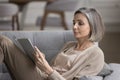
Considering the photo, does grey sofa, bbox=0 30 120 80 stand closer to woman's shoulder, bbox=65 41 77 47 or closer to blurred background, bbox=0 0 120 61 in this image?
woman's shoulder, bbox=65 41 77 47

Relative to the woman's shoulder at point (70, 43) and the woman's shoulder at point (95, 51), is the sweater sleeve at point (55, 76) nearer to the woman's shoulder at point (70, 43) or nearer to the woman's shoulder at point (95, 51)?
the woman's shoulder at point (95, 51)

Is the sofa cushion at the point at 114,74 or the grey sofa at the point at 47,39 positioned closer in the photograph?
the sofa cushion at the point at 114,74

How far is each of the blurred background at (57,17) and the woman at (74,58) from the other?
2.00 meters

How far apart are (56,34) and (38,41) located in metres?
0.15

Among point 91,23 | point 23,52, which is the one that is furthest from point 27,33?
point 91,23

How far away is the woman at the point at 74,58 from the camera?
1823 mm

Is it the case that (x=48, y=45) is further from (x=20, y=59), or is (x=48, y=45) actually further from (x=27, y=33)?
(x=20, y=59)

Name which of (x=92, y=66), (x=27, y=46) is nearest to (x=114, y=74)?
(x=92, y=66)

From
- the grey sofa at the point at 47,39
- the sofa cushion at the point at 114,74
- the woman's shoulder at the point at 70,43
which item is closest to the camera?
the sofa cushion at the point at 114,74

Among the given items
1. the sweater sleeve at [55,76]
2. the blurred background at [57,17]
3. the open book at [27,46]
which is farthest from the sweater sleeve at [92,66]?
the blurred background at [57,17]

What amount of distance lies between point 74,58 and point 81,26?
21 centimetres

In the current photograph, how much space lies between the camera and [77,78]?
5.95 feet

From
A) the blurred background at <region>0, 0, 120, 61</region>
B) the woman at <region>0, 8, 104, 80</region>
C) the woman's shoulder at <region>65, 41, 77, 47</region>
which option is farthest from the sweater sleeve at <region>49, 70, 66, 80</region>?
the blurred background at <region>0, 0, 120, 61</region>

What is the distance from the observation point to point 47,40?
2.33m
